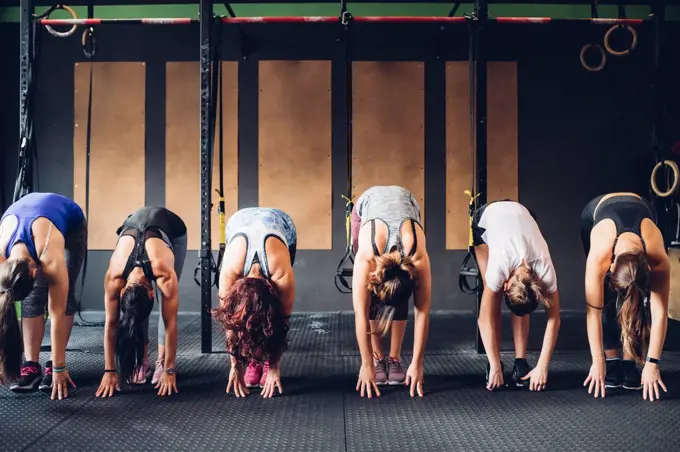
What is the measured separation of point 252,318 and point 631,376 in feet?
6.91

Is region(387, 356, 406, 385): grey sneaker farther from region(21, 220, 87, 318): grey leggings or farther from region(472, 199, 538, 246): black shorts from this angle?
region(21, 220, 87, 318): grey leggings

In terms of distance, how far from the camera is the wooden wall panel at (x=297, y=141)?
566 centimetres

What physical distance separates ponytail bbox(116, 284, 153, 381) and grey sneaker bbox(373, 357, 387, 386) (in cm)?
130

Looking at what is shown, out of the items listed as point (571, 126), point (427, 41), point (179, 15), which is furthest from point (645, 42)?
point (179, 15)

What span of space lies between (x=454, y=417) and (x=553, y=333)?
72 centimetres

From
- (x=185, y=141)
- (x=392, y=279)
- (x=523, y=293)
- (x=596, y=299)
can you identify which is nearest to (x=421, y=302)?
(x=392, y=279)

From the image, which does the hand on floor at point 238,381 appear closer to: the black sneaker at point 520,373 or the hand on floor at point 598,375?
the black sneaker at point 520,373

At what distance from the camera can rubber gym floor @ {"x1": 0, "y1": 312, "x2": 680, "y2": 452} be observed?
2346mm

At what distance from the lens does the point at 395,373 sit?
321cm

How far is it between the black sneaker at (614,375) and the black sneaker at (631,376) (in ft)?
0.08

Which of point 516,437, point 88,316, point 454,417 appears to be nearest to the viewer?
point 516,437

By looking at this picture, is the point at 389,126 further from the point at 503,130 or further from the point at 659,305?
the point at 659,305

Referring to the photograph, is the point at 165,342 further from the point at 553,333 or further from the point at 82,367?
the point at 553,333

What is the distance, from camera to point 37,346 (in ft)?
9.90
